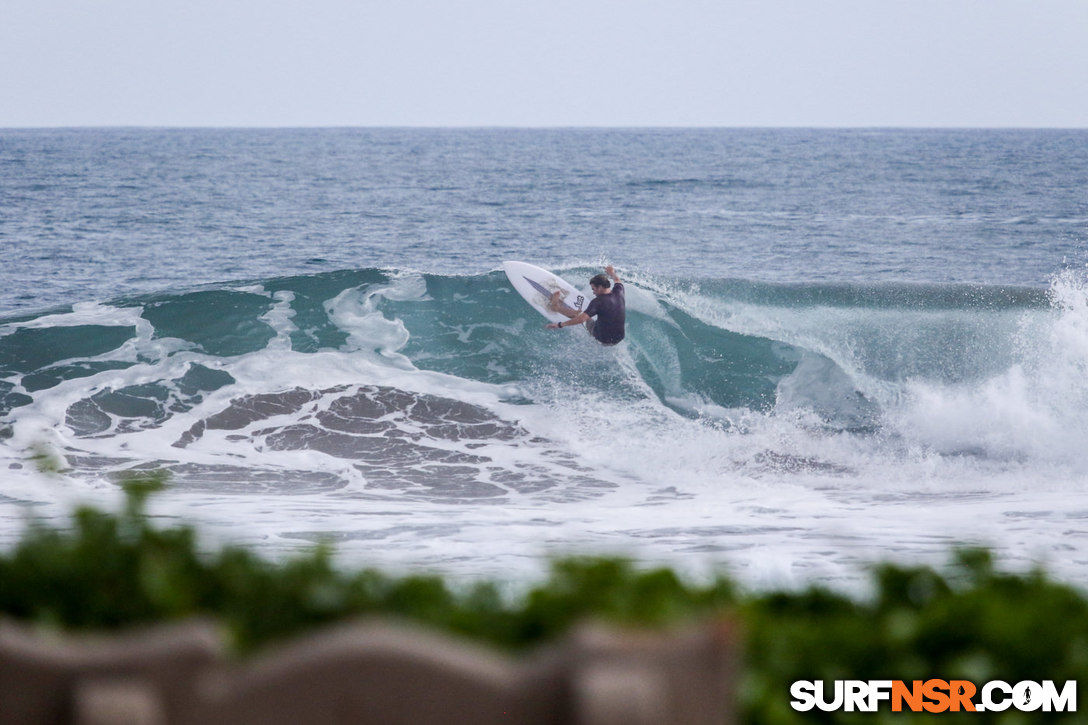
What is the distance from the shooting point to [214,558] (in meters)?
2.09

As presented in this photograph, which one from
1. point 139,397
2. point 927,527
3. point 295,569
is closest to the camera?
point 295,569

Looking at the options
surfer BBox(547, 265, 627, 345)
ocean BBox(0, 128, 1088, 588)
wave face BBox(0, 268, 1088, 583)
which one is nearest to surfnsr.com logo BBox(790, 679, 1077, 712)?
ocean BBox(0, 128, 1088, 588)

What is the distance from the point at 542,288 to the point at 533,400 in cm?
243

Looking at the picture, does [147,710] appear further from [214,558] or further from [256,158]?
[256,158]

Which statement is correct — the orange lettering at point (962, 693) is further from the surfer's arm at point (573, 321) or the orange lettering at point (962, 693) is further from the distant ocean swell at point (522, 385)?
the surfer's arm at point (573, 321)

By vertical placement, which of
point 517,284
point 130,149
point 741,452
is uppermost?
point 130,149

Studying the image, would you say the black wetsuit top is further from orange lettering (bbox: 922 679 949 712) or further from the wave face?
orange lettering (bbox: 922 679 949 712)

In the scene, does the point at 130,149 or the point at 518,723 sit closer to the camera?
the point at 518,723

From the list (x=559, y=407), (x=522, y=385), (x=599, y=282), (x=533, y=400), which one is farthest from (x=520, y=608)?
(x=522, y=385)

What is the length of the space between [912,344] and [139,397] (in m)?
12.0

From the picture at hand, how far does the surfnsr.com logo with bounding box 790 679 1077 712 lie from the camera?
205cm

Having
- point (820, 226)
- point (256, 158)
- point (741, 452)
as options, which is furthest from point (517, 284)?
point (256, 158)

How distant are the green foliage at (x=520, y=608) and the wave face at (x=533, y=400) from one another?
6.39m

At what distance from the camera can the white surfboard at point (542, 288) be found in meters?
16.1
